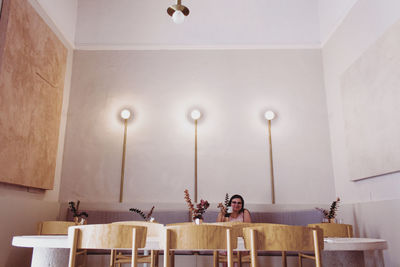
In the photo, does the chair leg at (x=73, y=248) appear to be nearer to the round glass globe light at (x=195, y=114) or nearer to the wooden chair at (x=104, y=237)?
the wooden chair at (x=104, y=237)

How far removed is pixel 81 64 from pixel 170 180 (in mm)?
2594

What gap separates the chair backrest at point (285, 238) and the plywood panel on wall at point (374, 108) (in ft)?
7.00

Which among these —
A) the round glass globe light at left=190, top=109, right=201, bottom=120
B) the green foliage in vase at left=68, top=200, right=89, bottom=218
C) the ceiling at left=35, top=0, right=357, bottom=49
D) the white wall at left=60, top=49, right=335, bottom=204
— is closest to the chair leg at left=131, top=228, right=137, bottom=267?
the green foliage in vase at left=68, top=200, right=89, bottom=218

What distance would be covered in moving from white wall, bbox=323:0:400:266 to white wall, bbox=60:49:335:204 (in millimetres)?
256

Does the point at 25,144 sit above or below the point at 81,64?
below

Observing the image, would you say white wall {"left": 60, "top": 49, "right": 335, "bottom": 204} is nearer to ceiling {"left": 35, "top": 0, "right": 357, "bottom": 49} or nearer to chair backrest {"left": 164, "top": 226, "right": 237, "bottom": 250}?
ceiling {"left": 35, "top": 0, "right": 357, "bottom": 49}

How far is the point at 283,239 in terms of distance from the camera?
82.7 inches

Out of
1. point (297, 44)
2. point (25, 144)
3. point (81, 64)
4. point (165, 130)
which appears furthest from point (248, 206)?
point (81, 64)

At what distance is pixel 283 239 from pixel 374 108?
2789 millimetres

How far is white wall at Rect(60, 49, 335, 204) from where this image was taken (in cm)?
551

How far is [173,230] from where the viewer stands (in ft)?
6.98

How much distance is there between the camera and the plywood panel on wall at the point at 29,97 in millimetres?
3988

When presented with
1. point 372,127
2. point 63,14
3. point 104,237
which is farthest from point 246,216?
point 63,14

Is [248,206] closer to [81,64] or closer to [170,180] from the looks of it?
[170,180]
